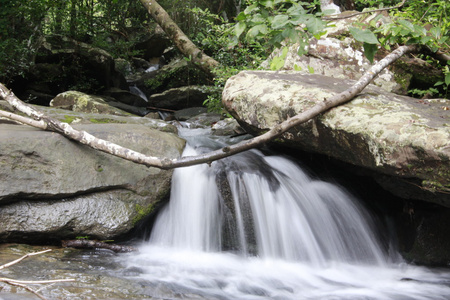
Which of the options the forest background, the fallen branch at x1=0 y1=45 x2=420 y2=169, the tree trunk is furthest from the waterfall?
the fallen branch at x1=0 y1=45 x2=420 y2=169

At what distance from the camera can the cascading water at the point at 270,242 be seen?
11.6ft

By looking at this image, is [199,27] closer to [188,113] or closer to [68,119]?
[188,113]

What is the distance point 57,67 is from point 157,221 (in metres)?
8.65

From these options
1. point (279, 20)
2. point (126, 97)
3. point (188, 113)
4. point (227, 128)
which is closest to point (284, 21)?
point (279, 20)

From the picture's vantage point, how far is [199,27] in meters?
12.3

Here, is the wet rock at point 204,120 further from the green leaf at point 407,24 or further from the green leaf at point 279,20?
the green leaf at point 279,20

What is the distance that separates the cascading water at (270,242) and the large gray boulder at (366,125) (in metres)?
0.65

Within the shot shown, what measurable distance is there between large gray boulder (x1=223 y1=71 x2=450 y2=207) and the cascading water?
0.65m

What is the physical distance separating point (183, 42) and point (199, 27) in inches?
131

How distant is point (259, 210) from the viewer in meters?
4.36

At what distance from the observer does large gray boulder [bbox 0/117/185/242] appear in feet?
12.1

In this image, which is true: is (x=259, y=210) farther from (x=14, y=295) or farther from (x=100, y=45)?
(x=100, y=45)

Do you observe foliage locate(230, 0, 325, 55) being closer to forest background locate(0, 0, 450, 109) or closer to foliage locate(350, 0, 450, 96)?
forest background locate(0, 0, 450, 109)

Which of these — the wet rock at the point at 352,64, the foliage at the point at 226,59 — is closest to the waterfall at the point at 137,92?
the foliage at the point at 226,59
